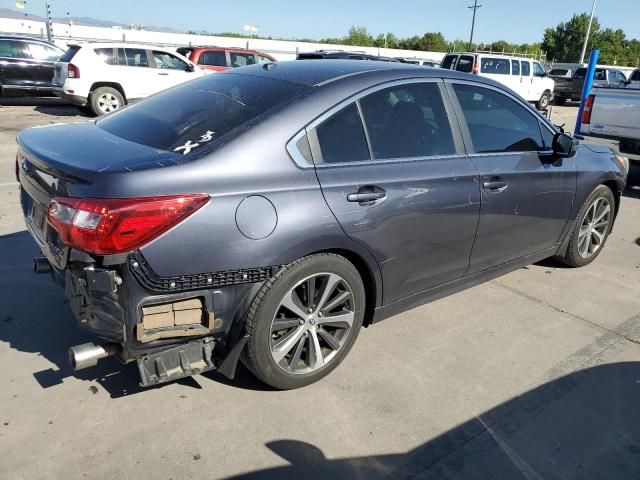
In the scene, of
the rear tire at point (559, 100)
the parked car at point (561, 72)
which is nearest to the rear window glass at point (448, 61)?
the parked car at point (561, 72)

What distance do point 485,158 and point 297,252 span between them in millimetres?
1680

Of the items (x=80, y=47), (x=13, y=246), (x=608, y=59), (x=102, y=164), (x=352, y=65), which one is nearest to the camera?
(x=102, y=164)

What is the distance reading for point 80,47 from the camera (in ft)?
41.7

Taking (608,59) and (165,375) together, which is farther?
(608,59)

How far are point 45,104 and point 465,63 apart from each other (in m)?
13.8

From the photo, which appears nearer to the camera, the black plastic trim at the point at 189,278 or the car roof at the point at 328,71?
the black plastic trim at the point at 189,278

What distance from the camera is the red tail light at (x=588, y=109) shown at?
8617 mm

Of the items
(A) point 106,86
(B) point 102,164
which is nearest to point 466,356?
(B) point 102,164

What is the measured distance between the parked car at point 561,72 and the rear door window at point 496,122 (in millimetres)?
25033

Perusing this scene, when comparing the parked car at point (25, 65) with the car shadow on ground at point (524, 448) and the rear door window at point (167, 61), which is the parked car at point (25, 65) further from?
the car shadow on ground at point (524, 448)

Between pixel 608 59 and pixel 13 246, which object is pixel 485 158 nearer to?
pixel 13 246

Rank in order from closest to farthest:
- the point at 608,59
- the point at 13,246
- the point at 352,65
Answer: the point at 352,65, the point at 13,246, the point at 608,59

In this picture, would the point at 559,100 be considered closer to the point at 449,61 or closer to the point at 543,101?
the point at 543,101

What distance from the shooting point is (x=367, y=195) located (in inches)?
116
